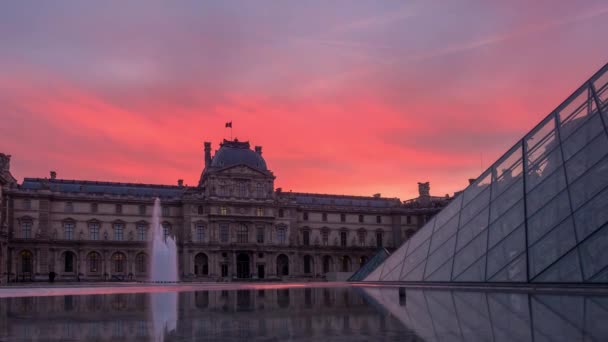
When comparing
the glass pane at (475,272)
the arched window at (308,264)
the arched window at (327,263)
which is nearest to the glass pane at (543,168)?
the glass pane at (475,272)

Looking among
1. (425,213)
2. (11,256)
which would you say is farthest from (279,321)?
(425,213)

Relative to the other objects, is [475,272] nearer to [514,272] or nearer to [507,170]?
[514,272]

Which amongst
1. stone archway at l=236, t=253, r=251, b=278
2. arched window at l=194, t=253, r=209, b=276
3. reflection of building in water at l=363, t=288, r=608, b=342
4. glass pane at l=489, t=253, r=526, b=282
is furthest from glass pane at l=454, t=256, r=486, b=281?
stone archway at l=236, t=253, r=251, b=278

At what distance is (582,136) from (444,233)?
716cm

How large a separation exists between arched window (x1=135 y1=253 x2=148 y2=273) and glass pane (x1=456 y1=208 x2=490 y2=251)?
56.0 metres

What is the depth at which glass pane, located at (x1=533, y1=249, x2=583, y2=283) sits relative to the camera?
17.1m

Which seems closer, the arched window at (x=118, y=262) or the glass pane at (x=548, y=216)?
the glass pane at (x=548, y=216)

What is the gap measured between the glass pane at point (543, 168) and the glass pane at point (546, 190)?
10.8 inches

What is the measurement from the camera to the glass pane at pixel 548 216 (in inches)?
746

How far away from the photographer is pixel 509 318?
37.7 feet

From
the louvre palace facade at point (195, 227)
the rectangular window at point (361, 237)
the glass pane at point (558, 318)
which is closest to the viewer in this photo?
the glass pane at point (558, 318)

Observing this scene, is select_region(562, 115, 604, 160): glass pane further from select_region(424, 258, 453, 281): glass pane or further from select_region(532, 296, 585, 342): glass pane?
select_region(532, 296, 585, 342): glass pane

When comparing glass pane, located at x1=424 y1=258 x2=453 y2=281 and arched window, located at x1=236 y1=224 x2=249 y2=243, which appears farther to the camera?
arched window, located at x1=236 y1=224 x2=249 y2=243

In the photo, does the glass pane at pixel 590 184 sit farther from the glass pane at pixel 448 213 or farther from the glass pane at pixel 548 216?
the glass pane at pixel 448 213
